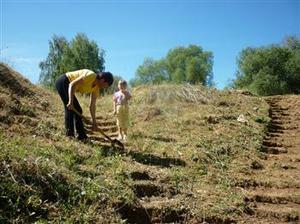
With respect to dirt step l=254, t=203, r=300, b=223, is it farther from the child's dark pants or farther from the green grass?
the child's dark pants

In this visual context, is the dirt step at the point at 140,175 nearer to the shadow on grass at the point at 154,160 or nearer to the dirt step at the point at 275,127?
the shadow on grass at the point at 154,160

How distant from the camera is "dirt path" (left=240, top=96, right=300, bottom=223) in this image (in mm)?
5957

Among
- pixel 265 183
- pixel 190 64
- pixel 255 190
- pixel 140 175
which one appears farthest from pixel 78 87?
pixel 190 64

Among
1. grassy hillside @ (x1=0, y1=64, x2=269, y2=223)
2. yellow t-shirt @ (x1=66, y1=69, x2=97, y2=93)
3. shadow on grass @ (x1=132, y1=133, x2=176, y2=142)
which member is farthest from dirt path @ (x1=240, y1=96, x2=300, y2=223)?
yellow t-shirt @ (x1=66, y1=69, x2=97, y2=93)

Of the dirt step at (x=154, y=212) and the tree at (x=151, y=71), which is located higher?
the tree at (x=151, y=71)

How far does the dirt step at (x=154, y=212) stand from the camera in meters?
5.36

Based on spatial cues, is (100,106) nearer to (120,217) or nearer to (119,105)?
(119,105)

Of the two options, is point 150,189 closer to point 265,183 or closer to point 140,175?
point 140,175

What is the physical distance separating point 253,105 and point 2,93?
23.8ft

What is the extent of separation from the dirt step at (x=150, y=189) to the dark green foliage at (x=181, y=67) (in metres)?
33.1

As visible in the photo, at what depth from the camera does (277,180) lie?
23.5 feet

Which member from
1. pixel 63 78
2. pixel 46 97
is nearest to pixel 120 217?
pixel 63 78

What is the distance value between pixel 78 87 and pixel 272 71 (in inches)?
946

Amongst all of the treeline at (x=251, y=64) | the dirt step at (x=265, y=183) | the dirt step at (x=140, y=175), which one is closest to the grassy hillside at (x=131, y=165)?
the dirt step at (x=140, y=175)
